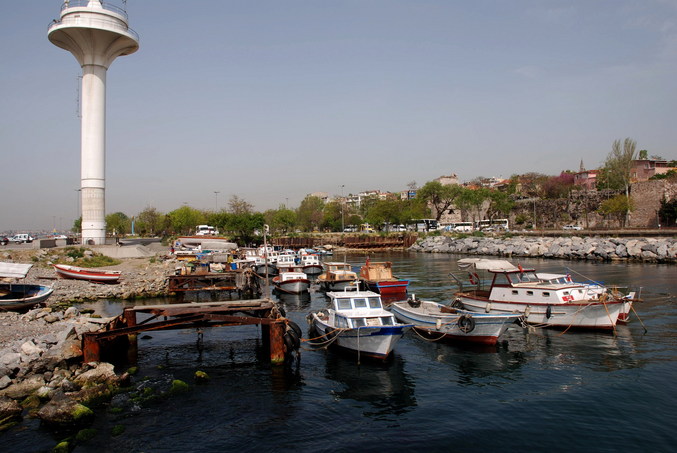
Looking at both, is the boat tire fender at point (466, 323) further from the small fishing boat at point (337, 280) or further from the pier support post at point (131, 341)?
the small fishing boat at point (337, 280)

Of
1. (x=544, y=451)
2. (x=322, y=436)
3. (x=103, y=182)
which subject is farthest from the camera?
(x=103, y=182)

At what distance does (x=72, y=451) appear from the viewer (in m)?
12.1

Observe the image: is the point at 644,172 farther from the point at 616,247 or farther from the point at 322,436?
the point at 322,436

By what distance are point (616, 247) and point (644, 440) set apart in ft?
186

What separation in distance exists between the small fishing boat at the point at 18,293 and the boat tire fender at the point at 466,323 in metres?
24.7

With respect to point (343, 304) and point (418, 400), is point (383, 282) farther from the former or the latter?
point (418, 400)

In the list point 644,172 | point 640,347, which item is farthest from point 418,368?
point 644,172

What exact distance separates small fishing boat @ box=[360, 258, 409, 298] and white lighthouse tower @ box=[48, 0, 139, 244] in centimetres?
3763

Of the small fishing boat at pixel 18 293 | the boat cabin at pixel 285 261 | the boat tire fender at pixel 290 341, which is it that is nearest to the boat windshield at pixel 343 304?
the boat tire fender at pixel 290 341

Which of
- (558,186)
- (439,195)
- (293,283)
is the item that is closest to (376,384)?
(293,283)

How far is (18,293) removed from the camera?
90.7 ft

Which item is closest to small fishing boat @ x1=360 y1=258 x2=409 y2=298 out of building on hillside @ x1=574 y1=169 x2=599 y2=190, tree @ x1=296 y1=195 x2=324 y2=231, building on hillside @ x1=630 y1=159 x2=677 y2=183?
building on hillside @ x1=630 y1=159 x2=677 y2=183

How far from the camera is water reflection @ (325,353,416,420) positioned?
1524cm

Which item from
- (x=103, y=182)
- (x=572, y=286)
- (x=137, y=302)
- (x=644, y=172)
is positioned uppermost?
(x=644, y=172)
